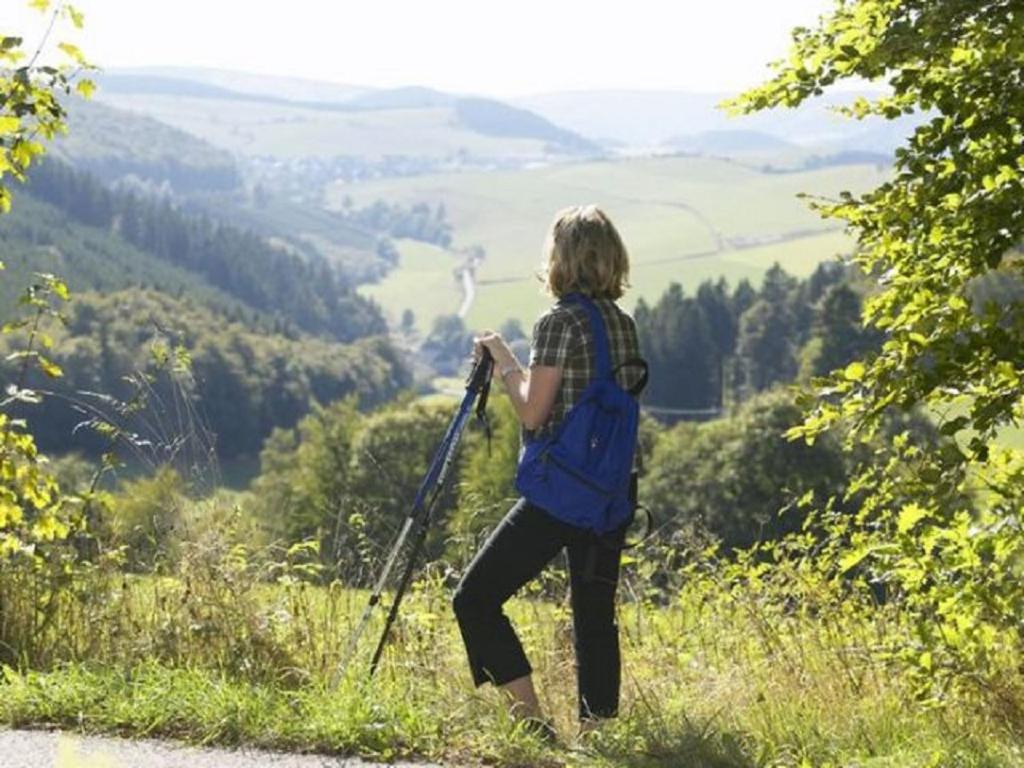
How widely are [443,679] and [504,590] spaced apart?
0.84m

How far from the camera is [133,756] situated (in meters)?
5.23

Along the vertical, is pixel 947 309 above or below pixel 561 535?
above

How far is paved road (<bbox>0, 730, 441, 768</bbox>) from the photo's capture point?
5125 millimetres

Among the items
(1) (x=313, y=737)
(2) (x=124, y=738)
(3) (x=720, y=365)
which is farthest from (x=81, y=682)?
(3) (x=720, y=365)

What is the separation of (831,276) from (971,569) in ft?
382

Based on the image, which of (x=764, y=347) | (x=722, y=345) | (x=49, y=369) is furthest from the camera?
(x=722, y=345)

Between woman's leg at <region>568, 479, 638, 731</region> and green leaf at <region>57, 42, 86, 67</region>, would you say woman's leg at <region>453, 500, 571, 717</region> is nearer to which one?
woman's leg at <region>568, 479, 638, 731</region>

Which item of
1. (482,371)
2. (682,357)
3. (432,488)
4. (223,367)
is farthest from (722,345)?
(482,371)

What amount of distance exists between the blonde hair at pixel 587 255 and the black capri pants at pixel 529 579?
0.90 metres

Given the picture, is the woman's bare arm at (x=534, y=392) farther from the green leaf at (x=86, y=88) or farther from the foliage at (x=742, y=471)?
the foliage at (x=742, y=471)

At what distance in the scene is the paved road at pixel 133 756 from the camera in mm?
5125

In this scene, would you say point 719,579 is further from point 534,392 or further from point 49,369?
point 49,369

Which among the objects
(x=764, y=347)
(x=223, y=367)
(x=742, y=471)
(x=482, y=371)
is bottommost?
(x=223, y=367)

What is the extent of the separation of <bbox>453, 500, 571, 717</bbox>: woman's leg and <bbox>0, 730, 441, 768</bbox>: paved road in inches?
20.2
